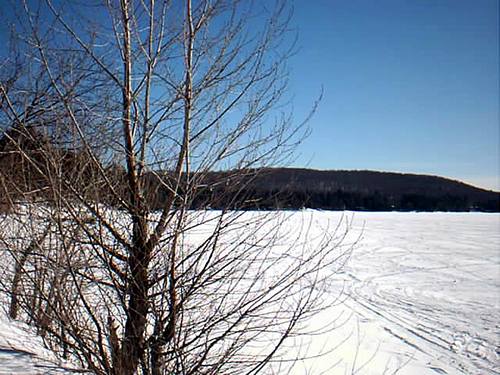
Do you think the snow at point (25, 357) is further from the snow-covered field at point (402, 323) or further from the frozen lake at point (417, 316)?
the frozen lake at point (417, 316)

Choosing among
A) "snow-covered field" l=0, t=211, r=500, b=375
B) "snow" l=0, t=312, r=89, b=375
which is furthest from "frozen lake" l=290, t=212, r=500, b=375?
"snow" l=0, t=312, r=89, b=375

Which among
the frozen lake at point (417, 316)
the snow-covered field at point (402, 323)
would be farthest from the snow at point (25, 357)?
the frozen lake at point (417, 316)

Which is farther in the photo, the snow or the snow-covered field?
the snow-covered field

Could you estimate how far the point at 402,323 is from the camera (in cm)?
938

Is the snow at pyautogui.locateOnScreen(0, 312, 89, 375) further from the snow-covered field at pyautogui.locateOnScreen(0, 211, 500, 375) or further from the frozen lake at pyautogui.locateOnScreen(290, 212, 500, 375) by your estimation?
the frozen lake at pyautogui.locateOnScreen(290, 212, 500, 375)

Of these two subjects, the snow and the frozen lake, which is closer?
the snow

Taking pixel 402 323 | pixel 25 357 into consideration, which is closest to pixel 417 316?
pixel 402 323

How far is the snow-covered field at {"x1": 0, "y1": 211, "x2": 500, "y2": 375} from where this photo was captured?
6.54 meters

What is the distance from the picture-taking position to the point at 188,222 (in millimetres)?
3281

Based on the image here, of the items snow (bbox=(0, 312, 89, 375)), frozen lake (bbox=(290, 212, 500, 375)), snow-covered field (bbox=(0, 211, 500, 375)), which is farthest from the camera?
frozen lake (bbox=(290, 212, 500, 375))

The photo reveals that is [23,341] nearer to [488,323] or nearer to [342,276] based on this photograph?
[488,323]

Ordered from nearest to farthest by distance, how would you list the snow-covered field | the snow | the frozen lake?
the snow
the snow-covered field
the frozen lake

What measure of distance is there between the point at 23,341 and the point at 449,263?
15.5m

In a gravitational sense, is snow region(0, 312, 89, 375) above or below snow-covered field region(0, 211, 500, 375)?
above
